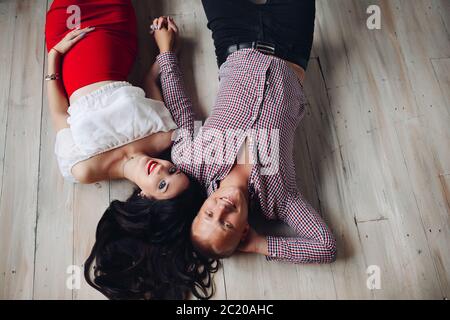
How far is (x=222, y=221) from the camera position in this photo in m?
1.02

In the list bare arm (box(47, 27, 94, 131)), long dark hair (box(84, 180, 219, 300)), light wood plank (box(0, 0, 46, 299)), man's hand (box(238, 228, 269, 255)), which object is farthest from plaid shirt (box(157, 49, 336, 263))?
light wood plank (box(0, 0, 46, 299))

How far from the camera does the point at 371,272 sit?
3.90 feet

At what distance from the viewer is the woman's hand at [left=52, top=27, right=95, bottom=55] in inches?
51.1

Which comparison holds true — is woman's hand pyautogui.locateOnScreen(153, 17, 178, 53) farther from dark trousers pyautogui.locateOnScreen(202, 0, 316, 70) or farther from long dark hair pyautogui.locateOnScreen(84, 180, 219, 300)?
long dark hair pyautogui.locateOnScreen(84, 180, 219, 300)

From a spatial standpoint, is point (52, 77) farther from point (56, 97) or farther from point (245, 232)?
point (245, 232)

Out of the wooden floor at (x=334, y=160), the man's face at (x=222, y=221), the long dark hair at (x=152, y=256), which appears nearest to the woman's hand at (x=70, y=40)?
the wooden floor at (x=334, y=160)

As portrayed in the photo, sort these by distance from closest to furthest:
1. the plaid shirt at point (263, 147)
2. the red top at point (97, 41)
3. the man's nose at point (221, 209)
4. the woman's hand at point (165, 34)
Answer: the man's nose at point (221, 209)
the plaid shirt at point (263, 147)
the red top at point (97, 41)
the woman's hand at point (165, 34)

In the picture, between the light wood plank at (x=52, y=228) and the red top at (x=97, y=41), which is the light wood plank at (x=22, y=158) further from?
the red top at (x=97, y=41)

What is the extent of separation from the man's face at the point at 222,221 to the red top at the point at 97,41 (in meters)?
0.56

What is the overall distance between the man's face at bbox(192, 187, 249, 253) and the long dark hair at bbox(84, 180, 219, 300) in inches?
2.7

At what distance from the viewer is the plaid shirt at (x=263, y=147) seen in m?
1.13

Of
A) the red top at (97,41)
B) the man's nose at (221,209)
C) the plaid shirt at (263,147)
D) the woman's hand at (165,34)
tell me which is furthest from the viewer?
the woman's hand at (165,34)
